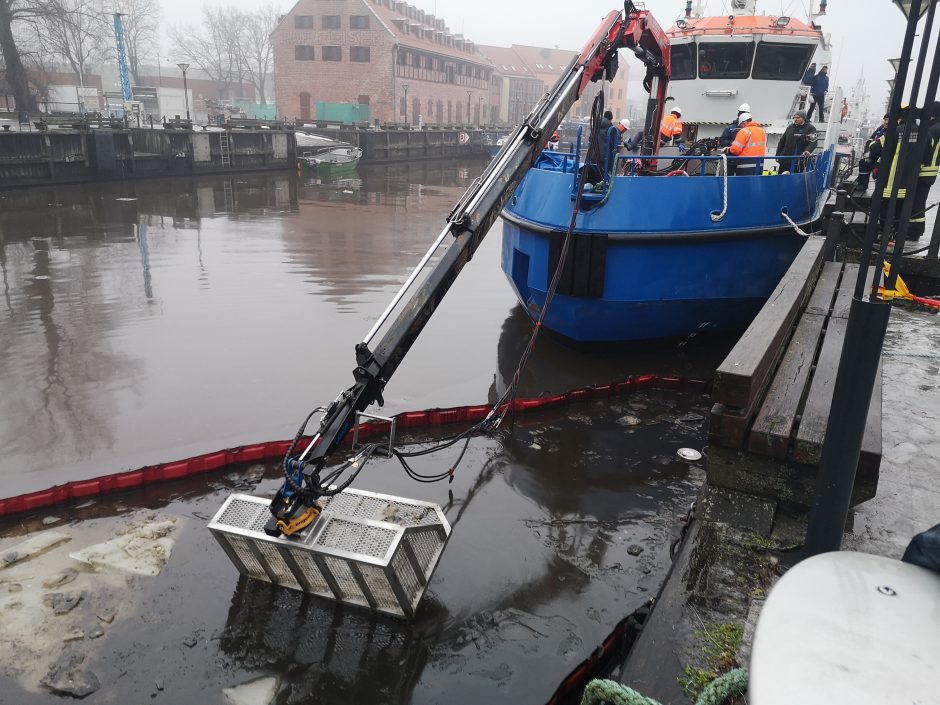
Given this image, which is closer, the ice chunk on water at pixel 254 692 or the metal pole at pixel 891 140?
the metal pole at pixel 891 140

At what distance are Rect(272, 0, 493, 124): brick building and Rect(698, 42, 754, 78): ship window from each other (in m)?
40.4

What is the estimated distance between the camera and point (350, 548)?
10.3 feet

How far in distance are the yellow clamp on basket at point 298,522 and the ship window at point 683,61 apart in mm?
9560

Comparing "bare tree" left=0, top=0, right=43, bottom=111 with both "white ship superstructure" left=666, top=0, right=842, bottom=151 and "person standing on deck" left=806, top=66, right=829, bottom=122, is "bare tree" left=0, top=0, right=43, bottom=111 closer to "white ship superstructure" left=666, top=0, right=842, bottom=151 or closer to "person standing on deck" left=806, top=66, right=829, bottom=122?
"white ship superstructure" left=666, top=0, right=842, bottom=151

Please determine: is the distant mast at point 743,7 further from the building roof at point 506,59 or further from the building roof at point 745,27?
the building roof at point 506,59

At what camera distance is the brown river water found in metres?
3.10

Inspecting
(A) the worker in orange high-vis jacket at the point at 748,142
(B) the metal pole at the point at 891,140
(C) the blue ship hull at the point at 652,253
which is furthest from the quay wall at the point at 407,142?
(B) the metal pole at the point at 891,140

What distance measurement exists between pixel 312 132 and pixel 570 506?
34599mm

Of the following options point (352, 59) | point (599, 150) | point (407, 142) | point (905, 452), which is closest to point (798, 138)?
point (599, 150)

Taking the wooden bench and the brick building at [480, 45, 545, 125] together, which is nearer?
the wooden bench

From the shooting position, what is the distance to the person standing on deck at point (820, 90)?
35.8 ft

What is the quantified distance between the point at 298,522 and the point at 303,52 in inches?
2042

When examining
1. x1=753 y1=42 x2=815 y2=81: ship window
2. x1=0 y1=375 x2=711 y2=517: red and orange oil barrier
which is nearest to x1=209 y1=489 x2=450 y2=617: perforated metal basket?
x1=0 y1=375 x2=711 y2=517: red and orange oil barrier

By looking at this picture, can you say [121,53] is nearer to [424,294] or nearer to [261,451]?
[261,451]
